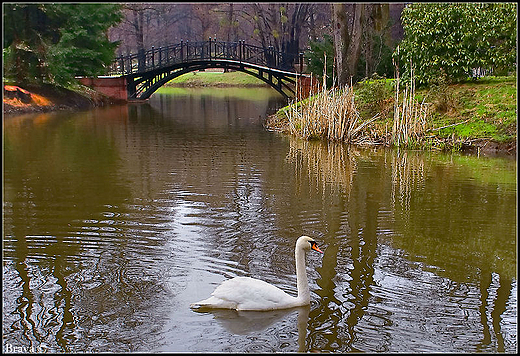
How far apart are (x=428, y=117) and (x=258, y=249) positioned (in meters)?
10.1

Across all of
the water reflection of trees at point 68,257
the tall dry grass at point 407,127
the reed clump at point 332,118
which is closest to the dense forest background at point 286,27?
the reed clump at point 332,118

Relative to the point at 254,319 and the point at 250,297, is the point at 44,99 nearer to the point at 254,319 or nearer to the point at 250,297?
the point at 250,297

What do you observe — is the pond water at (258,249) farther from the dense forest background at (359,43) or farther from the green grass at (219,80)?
the green grass at (219,80)

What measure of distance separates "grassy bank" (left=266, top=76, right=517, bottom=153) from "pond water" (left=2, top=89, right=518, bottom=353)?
95 cm

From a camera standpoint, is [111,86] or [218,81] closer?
[111,86]

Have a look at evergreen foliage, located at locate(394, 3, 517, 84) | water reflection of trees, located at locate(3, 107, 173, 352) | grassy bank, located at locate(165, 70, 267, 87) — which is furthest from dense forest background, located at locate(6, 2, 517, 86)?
grassy bank, located at locate(165, 70, 267, 87)

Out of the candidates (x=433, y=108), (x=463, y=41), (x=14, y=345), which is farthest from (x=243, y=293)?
(x=463, y=41)

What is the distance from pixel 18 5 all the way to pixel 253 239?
21.3m

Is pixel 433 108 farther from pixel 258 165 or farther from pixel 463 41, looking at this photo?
pixel 258 165

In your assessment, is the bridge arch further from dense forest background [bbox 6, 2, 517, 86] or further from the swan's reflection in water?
the swan's reflection in water

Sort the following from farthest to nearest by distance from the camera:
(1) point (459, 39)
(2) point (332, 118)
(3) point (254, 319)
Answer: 1. (1) point (459, 39)
2. (2) point (332, 118)
3. (3) point (254, 319)

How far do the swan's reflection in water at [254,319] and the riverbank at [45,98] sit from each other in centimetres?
2039

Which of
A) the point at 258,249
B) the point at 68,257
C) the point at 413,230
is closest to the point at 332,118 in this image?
the point at 413,230

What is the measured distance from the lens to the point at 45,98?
87.5ft
